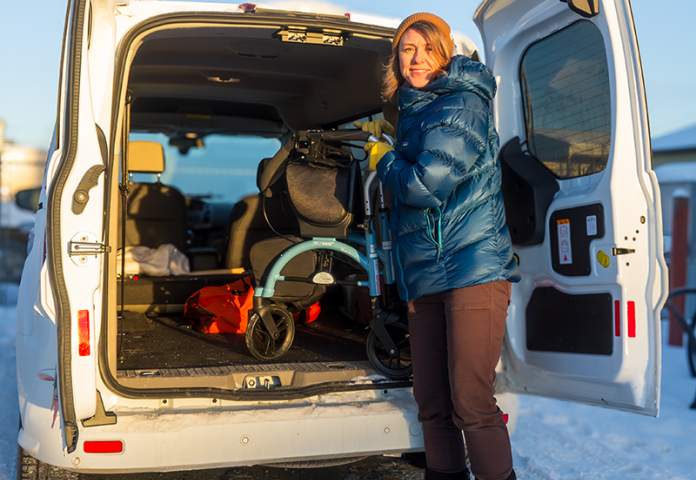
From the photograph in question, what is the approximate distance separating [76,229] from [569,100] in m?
2.17

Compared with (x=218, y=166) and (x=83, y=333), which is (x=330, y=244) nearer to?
(x=83, y=333)

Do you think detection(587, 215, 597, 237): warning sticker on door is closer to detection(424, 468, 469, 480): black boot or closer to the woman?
the woman

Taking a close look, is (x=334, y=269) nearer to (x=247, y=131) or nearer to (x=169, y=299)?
(x=169, y=299)

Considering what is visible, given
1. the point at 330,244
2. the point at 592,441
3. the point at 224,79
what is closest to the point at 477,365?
the point at 330,244

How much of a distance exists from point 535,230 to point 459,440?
1.03 meters

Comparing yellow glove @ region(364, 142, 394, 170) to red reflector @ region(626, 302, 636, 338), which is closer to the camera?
red reflector @ region(626, 302, 636, 338)

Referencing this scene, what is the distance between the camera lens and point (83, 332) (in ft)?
6.89

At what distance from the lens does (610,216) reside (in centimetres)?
234

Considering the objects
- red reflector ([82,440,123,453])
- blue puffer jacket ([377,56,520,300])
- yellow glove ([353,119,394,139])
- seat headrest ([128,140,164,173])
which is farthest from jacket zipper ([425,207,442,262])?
seat headrest ([128,140,164,173])

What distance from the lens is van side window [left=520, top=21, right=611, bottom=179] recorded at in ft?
8.05

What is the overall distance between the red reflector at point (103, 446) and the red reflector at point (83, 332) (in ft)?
1.06

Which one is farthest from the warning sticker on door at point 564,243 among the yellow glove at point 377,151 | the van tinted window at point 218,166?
the van tinted window at point 218,166

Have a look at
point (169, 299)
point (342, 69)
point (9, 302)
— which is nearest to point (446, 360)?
point (342, 69)

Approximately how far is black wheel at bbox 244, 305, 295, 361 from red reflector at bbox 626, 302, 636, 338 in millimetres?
1687
